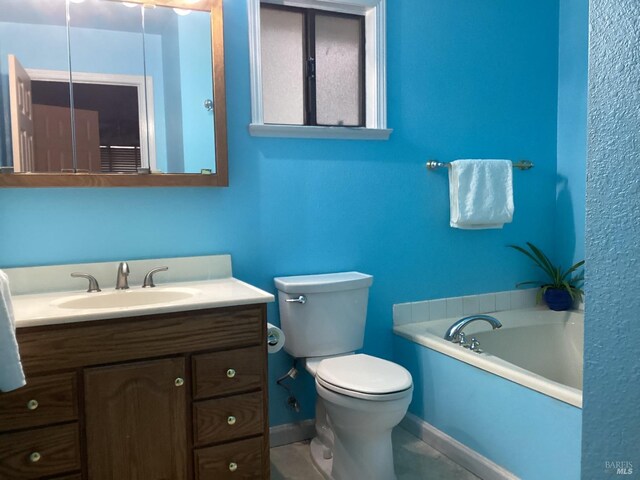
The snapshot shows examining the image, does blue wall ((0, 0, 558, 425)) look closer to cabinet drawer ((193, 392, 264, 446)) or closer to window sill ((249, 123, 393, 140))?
window sill ((249, 123, 393, 140))

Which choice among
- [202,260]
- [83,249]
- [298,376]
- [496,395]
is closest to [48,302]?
[83,249]

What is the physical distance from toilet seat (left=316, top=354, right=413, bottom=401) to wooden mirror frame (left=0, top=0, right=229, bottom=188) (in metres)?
0.87

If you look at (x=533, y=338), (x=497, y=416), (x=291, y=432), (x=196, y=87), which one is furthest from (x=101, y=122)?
(x=533, y=338)

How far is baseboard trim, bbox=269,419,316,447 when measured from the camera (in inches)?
95.8

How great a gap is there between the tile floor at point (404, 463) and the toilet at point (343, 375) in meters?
0.07

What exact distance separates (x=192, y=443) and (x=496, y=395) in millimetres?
1173

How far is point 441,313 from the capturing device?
2.81 metres

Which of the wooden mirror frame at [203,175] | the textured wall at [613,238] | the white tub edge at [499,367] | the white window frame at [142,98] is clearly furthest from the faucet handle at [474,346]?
the textured wall at [613,238]

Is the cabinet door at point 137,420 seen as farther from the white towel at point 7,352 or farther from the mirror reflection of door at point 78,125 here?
the mirror reflection of door at point 78,125

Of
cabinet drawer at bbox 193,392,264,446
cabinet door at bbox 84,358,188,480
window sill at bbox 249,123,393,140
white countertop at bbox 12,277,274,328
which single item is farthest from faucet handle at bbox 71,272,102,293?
window sill at bbox 249,123,393,140

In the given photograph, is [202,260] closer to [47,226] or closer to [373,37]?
[47,226]

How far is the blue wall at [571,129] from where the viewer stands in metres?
2.91

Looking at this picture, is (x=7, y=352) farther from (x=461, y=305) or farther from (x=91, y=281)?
(x=461, y=305)

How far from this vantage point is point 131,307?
5.39ft
